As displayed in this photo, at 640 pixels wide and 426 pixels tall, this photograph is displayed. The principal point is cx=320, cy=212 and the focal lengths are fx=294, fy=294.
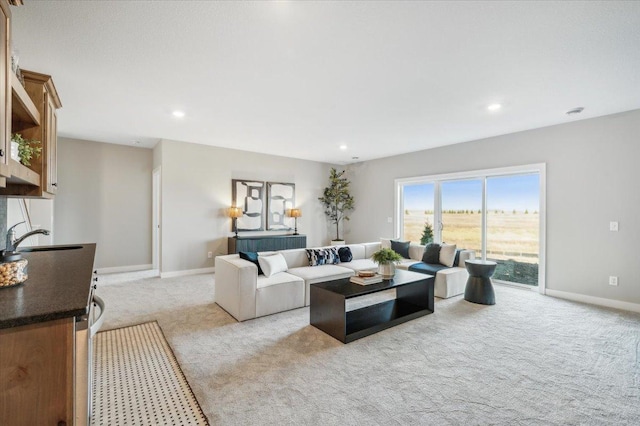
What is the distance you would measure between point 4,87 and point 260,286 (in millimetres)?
2676

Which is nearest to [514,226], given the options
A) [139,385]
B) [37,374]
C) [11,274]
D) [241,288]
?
[241,288]

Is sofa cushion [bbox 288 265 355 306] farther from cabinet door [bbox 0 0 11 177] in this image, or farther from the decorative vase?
cabinet door [bbox 0 0 11 177]

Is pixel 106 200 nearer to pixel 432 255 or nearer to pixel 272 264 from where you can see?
pixel 272 264

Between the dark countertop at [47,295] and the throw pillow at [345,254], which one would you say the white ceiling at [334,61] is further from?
the throw pillow at [345,254]

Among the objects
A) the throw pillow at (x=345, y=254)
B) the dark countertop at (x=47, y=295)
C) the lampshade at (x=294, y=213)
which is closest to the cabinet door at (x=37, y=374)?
the dark countertop at (x=47, y=295)

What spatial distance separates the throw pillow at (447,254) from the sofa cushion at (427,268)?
96mm

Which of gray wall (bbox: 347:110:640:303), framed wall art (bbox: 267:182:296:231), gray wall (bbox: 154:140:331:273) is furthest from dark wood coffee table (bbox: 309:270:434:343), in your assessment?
framed wall art (bbox: 267:182:296:231)

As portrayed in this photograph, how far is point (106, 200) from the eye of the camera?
5.75m

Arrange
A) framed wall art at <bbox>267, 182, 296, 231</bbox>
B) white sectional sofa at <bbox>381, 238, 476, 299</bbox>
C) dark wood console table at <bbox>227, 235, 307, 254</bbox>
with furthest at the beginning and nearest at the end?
framed wall art at <bbox>267, 182, 296, 231</bbox> < dark wood console table at <bbox>227, 235, 307, 254</bbox> < white sectional sofa at <bbox>381, 238, 476, 299</bbox>

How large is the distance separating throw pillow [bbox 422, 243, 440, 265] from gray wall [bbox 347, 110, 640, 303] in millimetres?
1591

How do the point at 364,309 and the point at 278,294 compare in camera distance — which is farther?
the point at 278,294

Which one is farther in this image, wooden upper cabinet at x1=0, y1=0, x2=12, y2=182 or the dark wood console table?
the dark wood console table

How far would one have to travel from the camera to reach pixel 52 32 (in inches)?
86.7

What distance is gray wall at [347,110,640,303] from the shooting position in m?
3.80
